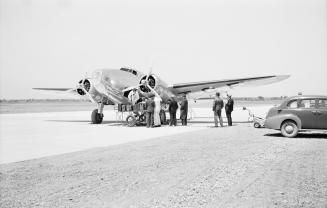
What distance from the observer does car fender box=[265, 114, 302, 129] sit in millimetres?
13742

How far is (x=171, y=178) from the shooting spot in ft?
22.4

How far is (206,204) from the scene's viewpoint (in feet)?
17.0

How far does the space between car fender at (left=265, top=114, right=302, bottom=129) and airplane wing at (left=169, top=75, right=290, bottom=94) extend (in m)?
7.00

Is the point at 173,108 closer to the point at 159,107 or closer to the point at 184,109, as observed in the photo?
the point at 184,109

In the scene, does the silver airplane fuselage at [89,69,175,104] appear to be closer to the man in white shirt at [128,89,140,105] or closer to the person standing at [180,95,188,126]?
the man in white shirt at [128,89,140,105]

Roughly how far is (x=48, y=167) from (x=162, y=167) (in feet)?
8.26

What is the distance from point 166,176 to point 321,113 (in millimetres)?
8771

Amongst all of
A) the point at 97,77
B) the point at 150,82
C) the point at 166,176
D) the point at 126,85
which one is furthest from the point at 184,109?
the point at 166,176

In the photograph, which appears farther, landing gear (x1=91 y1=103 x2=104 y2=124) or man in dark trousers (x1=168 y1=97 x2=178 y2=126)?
landing gear (x1=91 y1=103 x2=104 y2=124)

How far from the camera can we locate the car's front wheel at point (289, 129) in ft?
45.5

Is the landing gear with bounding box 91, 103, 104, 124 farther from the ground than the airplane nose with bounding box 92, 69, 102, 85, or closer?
closer

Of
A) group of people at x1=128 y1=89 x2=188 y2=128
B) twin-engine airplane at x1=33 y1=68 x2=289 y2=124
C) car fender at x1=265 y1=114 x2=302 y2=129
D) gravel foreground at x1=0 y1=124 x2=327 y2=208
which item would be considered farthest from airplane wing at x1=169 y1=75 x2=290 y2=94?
gravel foreground at x1=0 y1=124 x2=327 y2=208

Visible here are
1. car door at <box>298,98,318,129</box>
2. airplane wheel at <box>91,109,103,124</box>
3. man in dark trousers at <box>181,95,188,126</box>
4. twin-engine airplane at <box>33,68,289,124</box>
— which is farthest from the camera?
airplane wheel at <box>91,109,103,124</box>

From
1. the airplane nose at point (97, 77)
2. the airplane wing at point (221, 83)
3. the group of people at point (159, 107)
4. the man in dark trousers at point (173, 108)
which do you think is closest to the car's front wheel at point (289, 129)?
the group of people at point (159, 107)
